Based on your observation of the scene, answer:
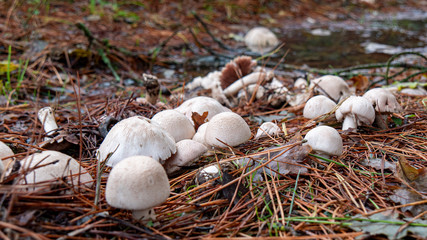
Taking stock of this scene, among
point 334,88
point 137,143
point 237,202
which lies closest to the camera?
point 237,202

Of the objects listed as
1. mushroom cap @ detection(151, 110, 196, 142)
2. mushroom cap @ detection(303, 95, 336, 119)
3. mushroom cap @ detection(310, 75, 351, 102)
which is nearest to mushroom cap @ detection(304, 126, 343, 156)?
mushroom cap @ detection(303, 95, 336, 119)

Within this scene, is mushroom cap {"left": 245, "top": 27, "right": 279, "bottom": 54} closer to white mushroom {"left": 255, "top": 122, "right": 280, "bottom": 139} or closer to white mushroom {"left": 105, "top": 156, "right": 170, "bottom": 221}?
white mushroom {"left": 255, "top": 122, "right": 280, "bottom": 139}

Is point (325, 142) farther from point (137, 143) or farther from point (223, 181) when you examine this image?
point (137, 143)

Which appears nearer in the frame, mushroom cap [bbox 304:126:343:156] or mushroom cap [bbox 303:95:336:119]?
mushroom cap [bbox 304:126:343:156]

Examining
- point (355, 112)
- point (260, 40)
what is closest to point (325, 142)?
point (355, 112)

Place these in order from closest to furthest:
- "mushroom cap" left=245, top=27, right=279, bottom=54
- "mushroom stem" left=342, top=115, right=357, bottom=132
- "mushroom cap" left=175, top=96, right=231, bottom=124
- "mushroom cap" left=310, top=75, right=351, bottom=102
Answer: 1. "mushroom stem" left=342, top=115, right=357, bottom=132
2. "mushroom cap" left=175, top=96, right=231, bottom=124
3. "mushroom cap" left=310, top=75, right=351, bottom=102
4. "mushroom cap" left=245, top=27, right=279, bottom=54

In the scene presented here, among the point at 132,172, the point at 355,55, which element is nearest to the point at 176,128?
the point at 132,172

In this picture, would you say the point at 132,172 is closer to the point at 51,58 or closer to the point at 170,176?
the point at 170,176
